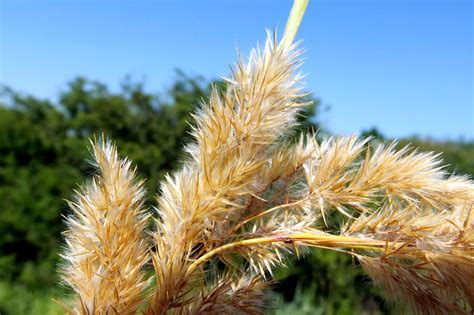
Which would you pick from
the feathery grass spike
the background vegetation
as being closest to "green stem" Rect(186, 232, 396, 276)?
the feathery grass spike

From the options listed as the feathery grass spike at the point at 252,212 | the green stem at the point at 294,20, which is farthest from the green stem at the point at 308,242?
the green stem at the point at 294,20

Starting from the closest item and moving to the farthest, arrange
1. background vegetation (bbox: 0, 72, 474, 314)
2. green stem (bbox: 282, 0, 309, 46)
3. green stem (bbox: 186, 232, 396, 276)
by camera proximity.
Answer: green stem (bbox: 186, 232, 396, 276), green stem (bbox: 282, 0, 309, 46), background vegetation (bbox: 0, 72, 474, 314)

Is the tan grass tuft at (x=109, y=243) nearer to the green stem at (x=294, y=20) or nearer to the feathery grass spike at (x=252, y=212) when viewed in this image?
the feathery grass spike at (x=252, y=212)

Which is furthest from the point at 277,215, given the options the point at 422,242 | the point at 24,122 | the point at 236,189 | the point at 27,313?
the point at 24,122

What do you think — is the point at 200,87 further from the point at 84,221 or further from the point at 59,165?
the point at 84,221

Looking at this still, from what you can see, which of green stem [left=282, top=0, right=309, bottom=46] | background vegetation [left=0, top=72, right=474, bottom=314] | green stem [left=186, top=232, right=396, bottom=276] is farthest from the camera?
background vegetation [left=0, top=72, right=474, bottom=314]

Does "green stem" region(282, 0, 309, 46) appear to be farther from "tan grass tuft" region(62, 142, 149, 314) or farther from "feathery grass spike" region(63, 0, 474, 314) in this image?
"tan grass tuft" region(62, 142, 149, 314)

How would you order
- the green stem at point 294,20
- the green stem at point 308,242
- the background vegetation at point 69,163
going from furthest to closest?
the background vegetation at point 69,163 → the green stem at point 294,20 → the green stem at point 308,242

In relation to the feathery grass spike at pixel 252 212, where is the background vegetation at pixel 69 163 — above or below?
above
